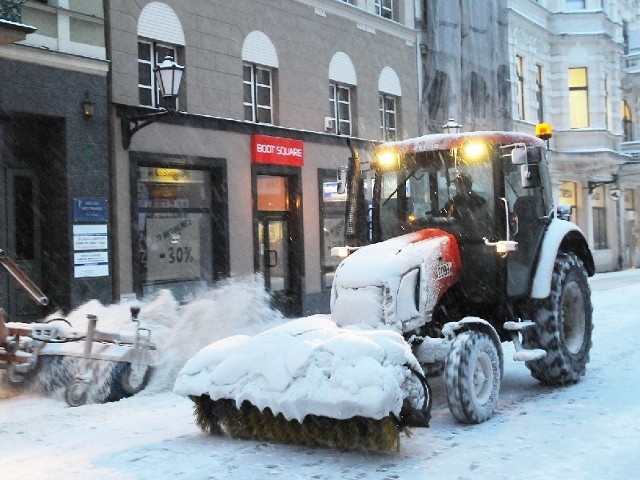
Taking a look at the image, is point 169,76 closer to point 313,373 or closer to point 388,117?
point 313,373

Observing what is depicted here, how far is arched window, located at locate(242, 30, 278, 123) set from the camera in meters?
16.8

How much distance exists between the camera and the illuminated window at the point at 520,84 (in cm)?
2842

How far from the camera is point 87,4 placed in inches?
529

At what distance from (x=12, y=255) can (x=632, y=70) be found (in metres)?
29.6

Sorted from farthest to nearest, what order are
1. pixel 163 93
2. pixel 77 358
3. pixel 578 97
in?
pixel 578 97 → pixel 163 93 → pixel 77 358

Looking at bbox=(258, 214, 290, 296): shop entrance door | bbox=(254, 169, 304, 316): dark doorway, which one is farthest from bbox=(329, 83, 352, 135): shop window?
bbox=(258, 214, 290, 296): shop entrance door

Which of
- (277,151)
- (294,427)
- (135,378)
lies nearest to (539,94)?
(277,151)

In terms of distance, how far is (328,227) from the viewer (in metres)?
18.9

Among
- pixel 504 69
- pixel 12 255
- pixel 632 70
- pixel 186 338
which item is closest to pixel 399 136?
pixel 504 69

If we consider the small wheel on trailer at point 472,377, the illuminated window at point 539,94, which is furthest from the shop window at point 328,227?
the illuminated window at point 539,94

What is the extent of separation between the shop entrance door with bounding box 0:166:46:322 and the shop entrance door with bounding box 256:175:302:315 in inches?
199

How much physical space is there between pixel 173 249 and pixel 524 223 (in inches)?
322

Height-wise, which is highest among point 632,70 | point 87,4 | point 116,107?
point 632,70

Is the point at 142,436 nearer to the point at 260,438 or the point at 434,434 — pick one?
the point at 260,438
